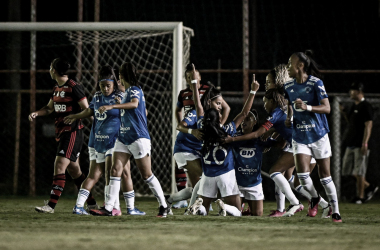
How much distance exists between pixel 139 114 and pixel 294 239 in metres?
2.66

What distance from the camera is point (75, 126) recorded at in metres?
7.89

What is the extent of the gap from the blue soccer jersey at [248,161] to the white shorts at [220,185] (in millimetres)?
405

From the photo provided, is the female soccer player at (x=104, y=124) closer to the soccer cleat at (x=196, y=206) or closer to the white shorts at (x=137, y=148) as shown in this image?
the white shorts at (x=137, y=148)

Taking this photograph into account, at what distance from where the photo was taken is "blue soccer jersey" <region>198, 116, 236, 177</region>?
7277mm

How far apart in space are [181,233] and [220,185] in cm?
200

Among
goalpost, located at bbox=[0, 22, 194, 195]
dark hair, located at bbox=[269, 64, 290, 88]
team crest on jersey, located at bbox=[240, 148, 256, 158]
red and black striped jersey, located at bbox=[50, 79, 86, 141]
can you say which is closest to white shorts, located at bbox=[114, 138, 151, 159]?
red and black striped jersey, located at bbox=[50, 79, 86, 141]

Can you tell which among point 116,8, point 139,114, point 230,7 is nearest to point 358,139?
point 139,114

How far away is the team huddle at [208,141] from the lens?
6859 millimetres

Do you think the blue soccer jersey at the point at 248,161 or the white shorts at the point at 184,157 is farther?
the white shorts at the point at 184,157

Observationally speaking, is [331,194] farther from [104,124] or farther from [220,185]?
[104,124]

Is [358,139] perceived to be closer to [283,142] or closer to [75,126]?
[283,142]

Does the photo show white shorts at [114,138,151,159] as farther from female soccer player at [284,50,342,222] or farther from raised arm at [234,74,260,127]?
female soccer player at [284,50,342,222]

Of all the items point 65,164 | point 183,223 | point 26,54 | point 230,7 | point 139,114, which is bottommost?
point 183,223

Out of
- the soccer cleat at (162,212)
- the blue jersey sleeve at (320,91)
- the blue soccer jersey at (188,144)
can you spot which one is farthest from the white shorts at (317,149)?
the blue soccer jersey at (188,144)
